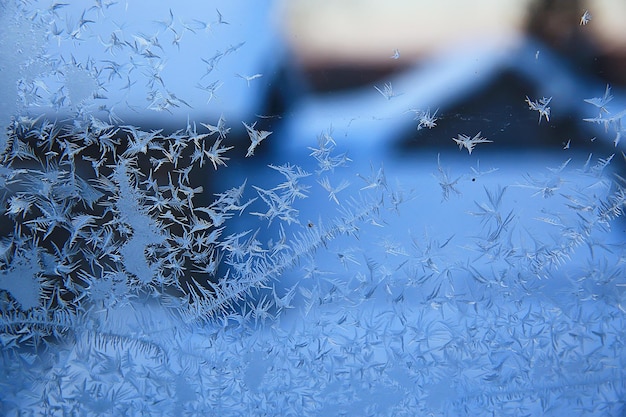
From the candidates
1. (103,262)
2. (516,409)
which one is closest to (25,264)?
(103,262)

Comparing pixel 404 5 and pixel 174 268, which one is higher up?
pixel 404 5

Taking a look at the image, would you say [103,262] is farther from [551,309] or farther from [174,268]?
[551,309]

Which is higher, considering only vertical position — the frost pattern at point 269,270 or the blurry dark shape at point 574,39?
the blurry dark shape at point 574,39

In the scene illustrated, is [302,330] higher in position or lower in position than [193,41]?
lower

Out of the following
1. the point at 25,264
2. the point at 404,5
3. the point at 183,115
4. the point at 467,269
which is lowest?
the point at 25,264

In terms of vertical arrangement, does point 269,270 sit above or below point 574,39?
below

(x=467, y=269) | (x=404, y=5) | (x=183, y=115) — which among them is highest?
(x=404, y=5)

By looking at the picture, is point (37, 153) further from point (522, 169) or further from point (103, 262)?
point (522, 169)

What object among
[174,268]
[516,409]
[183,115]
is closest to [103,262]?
[174,268]

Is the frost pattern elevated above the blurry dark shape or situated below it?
below
